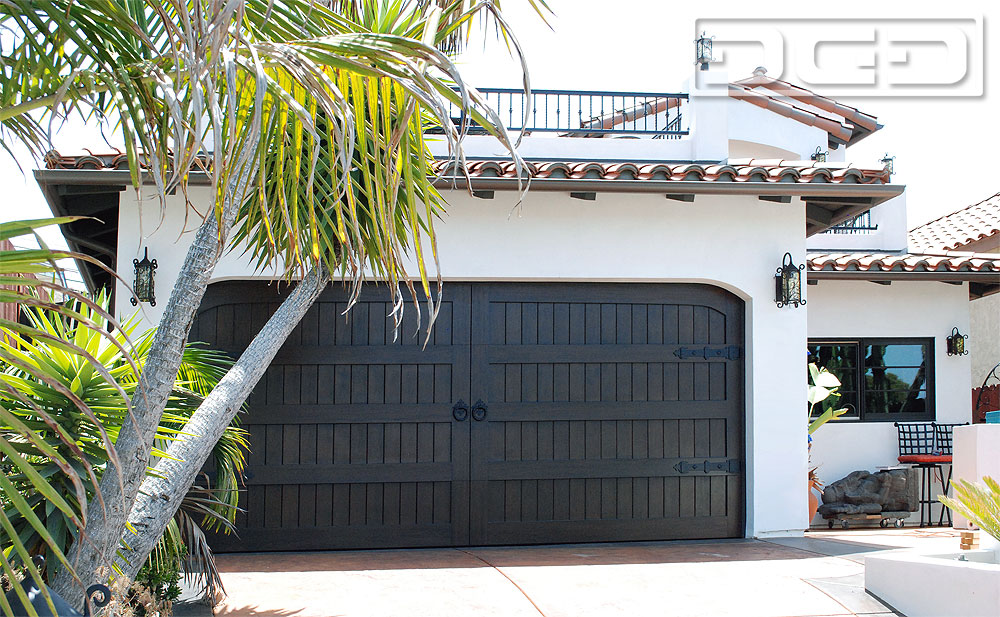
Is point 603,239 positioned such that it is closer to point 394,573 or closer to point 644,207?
point 644,207

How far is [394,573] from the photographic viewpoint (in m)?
6.32

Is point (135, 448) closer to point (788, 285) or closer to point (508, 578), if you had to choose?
point (508, 578)

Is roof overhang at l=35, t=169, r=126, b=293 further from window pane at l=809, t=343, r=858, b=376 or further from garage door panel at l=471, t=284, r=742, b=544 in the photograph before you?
window pane at l=809, t=343, r=858, b=376

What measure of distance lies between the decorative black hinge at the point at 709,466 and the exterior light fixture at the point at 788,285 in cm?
144

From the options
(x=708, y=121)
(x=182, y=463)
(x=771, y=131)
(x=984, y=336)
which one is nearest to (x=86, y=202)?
(x=182, y=463)

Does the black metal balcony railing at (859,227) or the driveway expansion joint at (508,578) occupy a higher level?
the black metal balcony railing at (859,227)

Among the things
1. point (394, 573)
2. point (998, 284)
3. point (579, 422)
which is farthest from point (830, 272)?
point (394, 573)

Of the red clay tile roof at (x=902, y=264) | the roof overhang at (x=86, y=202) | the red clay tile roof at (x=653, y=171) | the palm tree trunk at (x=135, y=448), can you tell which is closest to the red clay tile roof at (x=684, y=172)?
the red clay tile roof at (x=653, y=171)

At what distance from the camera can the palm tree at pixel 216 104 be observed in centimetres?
247

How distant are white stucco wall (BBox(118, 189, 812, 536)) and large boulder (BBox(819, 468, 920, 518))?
2.74 m

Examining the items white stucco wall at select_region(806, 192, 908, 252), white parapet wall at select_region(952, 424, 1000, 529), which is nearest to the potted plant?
white parapet wall at select_region(952, 424, 1000, 529)

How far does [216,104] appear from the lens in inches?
92.6

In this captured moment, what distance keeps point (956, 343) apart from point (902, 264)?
1.64 m

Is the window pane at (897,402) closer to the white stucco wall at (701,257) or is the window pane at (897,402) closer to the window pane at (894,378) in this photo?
the window pane at (894,378)
